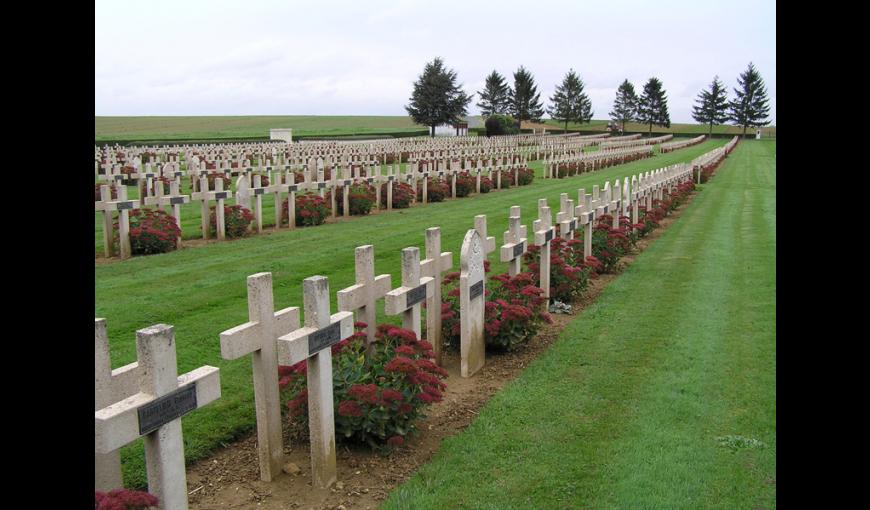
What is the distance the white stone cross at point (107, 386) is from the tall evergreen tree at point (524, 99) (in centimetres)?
10427

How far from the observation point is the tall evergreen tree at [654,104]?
111750 millimetres

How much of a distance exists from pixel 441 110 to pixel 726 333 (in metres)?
75.8

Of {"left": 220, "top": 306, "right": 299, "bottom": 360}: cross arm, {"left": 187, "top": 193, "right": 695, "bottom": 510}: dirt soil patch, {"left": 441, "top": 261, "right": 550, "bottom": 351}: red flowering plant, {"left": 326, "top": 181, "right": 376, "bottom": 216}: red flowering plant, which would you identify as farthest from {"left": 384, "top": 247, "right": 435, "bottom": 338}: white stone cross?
{"left": 326, "top": 181, "right": 376, "bottom": 216}: red flowering plant

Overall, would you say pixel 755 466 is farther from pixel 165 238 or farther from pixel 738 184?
pixel 738 184

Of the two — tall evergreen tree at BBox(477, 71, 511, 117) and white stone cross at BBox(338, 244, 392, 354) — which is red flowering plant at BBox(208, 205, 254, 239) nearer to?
white stone cross at BBox(338, 244, 392, 354)

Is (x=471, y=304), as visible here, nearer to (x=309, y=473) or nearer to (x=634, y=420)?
(x=634, y=420)

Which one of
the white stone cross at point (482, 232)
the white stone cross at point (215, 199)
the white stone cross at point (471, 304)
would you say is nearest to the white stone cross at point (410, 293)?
the white stone cross at point (471, 304)

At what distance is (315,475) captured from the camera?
452cm

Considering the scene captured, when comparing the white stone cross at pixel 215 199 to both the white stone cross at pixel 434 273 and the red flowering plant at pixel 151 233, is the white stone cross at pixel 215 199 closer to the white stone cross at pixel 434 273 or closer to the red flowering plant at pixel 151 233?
the red flowering plant at pixel 151 233

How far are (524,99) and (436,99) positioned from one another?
27.6m

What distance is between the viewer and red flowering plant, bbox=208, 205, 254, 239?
47.5 ft

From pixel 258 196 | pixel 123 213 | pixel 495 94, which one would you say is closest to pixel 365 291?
pixel 123 213

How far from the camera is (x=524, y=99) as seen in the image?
105250mm

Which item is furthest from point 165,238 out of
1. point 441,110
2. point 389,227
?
point 441,110
